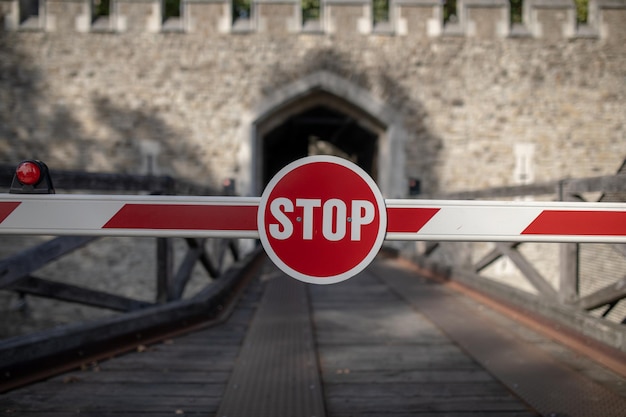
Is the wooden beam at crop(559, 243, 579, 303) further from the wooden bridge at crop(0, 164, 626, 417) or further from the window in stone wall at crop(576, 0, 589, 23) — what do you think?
the window in stone wall at crop(576, 0, 589, 23)

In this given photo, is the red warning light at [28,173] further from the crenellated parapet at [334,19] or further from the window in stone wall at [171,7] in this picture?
the window in stone wall at [171,7]

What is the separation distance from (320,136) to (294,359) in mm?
17654

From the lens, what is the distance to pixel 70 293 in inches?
131

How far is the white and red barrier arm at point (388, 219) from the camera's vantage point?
1.63 m

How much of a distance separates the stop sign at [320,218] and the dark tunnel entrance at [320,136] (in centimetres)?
1161

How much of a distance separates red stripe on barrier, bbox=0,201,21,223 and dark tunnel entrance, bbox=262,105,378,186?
11.7m

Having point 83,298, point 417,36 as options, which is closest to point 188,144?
point 417,36

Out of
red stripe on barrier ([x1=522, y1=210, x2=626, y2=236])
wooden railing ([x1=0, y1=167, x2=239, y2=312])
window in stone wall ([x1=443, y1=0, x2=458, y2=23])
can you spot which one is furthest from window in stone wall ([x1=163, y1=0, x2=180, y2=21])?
red stripe on barrier ([x1=522, y1=210, x2=626, y2=236])

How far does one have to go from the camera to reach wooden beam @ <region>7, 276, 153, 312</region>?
9.71ft

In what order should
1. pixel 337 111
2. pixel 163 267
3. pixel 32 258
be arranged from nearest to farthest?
pixel 32 258, pixel 163 267, pixel 337 111

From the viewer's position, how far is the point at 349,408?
225 cm

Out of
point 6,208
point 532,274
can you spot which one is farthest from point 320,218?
point 532,274

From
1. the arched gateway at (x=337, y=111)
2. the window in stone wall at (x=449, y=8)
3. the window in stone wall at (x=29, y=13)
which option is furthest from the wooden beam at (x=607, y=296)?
the window in stone wall at (x=449, y=8)

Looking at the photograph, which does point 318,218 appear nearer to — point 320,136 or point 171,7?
point 320,136
